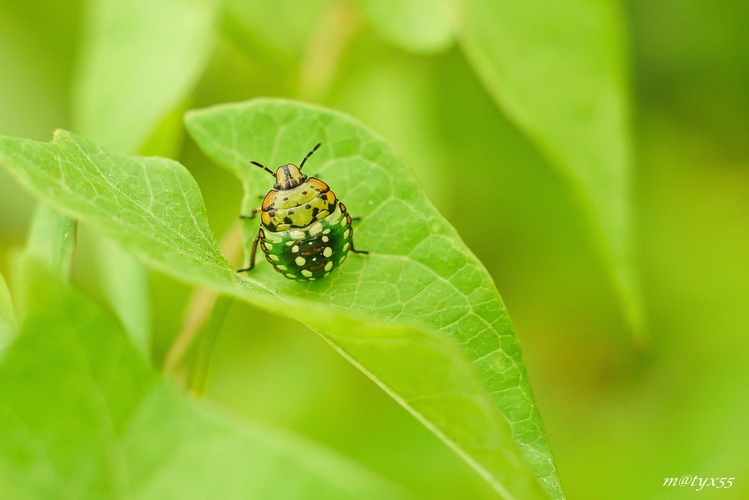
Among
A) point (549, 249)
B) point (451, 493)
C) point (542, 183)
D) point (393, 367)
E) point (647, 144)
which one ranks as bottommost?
point (451, 493)

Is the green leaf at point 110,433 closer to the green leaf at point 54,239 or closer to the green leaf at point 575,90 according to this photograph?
the green leaf at point 54,239

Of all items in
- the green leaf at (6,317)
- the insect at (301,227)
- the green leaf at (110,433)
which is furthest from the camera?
the insect at (301,227)

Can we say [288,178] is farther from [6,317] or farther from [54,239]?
[6,317]

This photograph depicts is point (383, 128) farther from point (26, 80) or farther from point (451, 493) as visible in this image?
point (26, 80)

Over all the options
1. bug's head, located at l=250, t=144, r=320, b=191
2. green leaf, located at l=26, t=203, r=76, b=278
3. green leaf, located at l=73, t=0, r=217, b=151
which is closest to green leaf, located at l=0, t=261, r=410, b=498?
green leaf, located at l=26, t=203, r=76, b=278

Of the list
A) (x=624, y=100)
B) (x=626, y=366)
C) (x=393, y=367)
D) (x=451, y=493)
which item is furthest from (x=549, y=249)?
(x=393, y=367)

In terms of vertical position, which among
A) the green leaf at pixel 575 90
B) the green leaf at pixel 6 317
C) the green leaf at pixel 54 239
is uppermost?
the green leaf at pixel 575 90

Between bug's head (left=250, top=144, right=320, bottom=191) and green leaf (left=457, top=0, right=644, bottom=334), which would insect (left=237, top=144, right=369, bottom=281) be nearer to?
bug's head (left=250, top=144, right=320, bottom=191)

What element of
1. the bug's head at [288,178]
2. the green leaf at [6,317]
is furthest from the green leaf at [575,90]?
the green leaf at [6,317]

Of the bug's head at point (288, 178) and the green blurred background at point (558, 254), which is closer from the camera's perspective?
the bug's head at point (288, 178)
